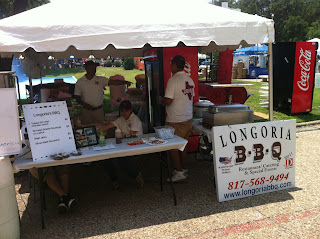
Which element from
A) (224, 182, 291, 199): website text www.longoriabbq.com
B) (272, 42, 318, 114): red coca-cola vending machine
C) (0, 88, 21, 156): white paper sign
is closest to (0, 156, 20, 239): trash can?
(0, 88, 21, 156): white paper sign

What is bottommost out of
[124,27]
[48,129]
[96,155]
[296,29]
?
[96,155]

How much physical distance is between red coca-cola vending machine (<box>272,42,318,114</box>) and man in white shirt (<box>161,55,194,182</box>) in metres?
5.95

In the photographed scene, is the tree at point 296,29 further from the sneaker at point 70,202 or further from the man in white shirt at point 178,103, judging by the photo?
the sneaker at point 70,202

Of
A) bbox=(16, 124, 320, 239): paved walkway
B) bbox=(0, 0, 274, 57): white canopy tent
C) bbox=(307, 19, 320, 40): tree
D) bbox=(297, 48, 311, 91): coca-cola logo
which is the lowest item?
bbox=(16, 124, 320, 239): paved walkway

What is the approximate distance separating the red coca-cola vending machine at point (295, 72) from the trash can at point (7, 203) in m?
8.41

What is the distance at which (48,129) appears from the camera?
140 inches

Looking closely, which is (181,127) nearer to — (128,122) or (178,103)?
(178,103)

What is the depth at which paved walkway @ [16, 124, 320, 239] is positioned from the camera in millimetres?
3293

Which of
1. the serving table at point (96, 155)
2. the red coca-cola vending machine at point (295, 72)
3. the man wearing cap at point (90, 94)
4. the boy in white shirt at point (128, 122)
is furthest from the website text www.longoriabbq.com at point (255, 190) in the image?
the red coca-cola vending machine at point (295, 72)

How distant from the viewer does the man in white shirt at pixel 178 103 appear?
4387 mm

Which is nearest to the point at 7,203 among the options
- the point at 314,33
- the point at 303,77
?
the point at 303,77

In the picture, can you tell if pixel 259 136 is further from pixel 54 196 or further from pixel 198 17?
pixel 54 196

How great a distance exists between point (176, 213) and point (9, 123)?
2182mm

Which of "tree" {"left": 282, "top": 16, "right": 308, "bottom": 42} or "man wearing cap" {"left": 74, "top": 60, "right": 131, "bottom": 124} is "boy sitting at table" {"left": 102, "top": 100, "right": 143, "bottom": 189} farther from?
"tree" {"left": 282, "top": 16, "right": 308, "bottom": 42}
